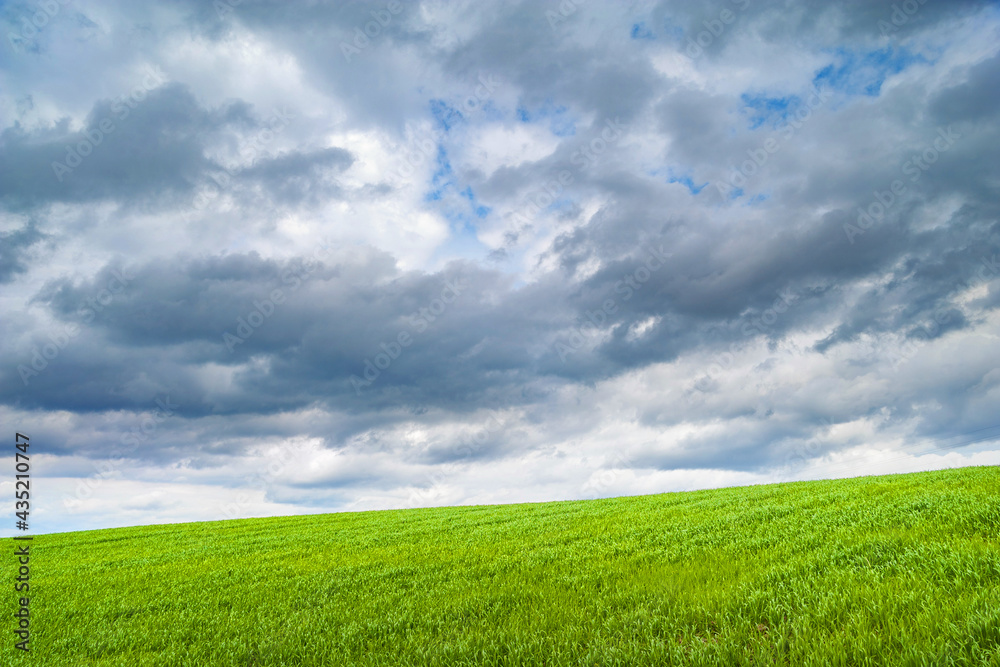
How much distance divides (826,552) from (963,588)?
107 inches

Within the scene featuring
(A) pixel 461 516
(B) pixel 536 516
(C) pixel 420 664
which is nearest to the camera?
(C) pixel 420 664

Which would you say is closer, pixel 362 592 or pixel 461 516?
pixel 362 592

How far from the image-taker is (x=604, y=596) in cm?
921

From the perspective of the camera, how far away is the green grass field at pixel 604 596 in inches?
263

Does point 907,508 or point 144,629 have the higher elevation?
point 907,508

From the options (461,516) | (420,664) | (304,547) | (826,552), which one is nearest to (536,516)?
(461,516)

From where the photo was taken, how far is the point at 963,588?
294 inches

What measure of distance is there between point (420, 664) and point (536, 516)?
16.8 meters

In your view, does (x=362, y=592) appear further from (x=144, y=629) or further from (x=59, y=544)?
(x=59, y=544)

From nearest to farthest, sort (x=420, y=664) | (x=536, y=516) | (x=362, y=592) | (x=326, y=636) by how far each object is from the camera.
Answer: (x=420, y=664) < (x=326, y=636) < (x=362, y=592) < (x=536, y=516)

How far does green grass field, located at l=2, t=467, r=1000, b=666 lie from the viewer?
668cm

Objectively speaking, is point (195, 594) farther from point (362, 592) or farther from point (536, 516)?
point (536, 516)

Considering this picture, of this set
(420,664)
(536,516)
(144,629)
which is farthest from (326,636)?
(536,516)

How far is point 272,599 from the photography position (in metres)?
12.0
